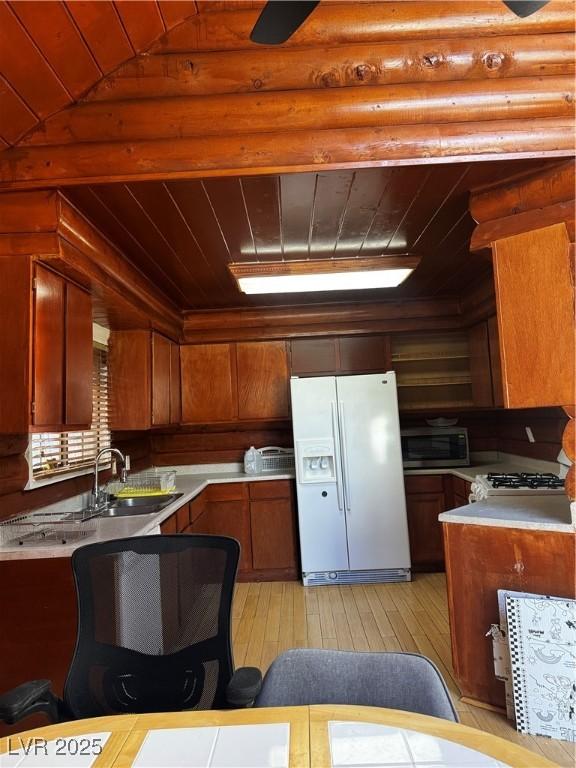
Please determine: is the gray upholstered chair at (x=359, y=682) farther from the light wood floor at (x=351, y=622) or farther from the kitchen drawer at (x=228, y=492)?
the kitchen drawer at (x=228, y=492)

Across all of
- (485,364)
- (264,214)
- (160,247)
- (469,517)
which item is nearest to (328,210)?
(264,214)

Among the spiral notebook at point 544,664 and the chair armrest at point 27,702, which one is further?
the spiral notebook at point 544,664

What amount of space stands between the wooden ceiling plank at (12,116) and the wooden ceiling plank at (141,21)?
1.51ft

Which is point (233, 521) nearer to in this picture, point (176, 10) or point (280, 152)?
point (280, 152)

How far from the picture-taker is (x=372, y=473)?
13.0ft

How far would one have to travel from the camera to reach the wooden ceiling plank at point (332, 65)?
1.83 metres

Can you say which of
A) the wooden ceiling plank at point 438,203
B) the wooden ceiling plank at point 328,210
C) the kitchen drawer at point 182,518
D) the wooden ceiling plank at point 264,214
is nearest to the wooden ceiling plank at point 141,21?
the wooden ceiling plank at point 264,214

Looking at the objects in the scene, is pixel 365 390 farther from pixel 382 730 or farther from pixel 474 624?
pixel 382 730

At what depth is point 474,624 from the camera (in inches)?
87.5

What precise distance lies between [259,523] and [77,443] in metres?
1.82

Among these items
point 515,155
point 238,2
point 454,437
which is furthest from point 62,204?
point 454,437

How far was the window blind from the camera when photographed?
8.49 ft

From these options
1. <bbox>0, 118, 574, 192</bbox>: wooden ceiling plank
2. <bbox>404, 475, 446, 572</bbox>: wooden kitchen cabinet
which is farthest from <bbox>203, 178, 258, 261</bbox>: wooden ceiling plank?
<bbox>404, 475, 446, 572</bbox>: wooden kitchen cabinet

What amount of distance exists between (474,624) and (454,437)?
2.28 meters
